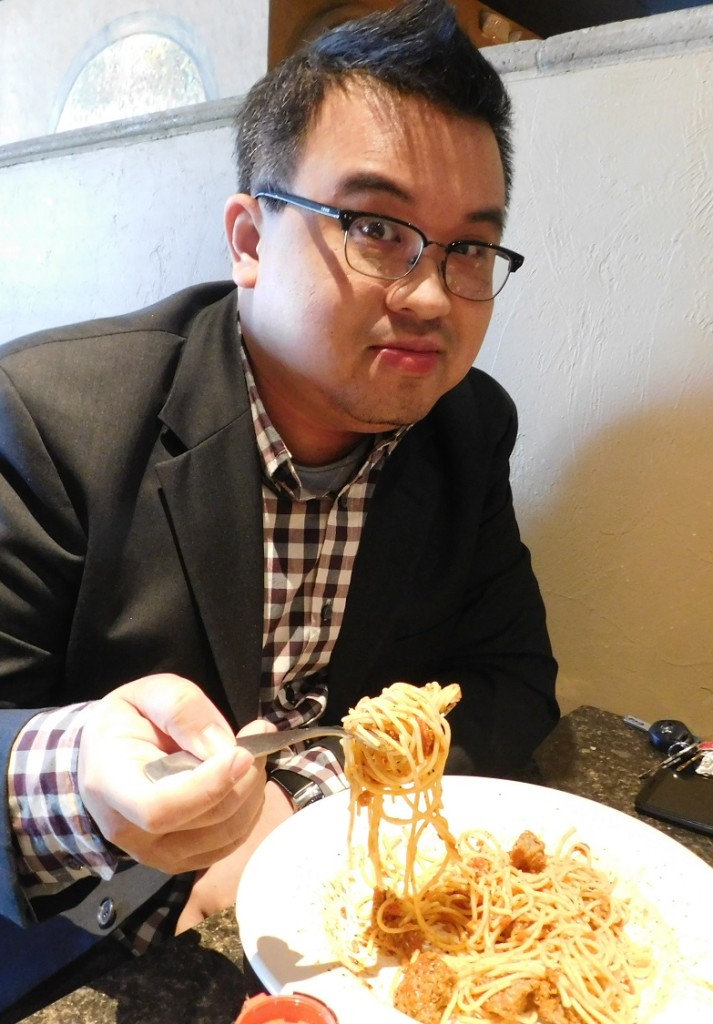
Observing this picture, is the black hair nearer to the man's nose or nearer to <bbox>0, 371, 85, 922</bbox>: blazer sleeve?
the man's nose

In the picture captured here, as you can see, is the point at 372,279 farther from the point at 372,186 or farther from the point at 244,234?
the point at 244,234

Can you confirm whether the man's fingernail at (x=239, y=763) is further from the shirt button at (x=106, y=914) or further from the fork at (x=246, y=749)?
the shirt button at (x=106, y=914)

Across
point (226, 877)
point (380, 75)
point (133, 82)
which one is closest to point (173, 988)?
point (226, 877)

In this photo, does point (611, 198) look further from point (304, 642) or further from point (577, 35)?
point (304, 642)

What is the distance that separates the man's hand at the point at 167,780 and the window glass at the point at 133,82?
280 centimetres

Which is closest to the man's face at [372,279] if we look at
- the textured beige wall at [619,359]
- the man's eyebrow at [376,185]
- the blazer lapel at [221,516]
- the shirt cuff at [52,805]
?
the man's eyebrow at [376,185]

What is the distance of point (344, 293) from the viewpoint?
51.8 inches

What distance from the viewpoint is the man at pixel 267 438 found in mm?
1284

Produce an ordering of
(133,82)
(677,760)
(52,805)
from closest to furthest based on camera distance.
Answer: (52,805) → (677,760) → (133,82)

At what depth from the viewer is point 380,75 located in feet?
4.32

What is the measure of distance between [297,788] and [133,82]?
3.12m

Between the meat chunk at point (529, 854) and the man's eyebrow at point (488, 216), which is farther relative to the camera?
the man's eyebrow at point (488, 216)

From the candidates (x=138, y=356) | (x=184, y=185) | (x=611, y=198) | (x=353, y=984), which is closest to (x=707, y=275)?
(x=611, y=198)

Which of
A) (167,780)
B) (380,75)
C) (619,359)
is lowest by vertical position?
(167,780)
